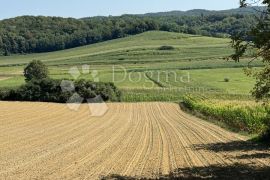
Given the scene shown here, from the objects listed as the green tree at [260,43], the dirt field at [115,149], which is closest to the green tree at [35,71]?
the dirt field at [115,149]

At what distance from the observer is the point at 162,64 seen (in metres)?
140

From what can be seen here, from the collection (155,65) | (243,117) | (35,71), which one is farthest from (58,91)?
(155,65)

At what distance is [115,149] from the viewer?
2892 centimetres

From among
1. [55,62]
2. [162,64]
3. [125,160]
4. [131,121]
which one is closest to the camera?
[125,160]

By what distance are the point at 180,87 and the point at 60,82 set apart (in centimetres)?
2273

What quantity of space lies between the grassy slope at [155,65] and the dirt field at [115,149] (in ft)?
137

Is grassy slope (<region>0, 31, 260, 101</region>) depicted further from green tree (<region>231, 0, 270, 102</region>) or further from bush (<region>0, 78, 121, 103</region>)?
green tree (<region>231, 0, 270, 102</region>)

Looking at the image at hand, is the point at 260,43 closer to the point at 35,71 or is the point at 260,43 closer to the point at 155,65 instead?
the point at 35,71

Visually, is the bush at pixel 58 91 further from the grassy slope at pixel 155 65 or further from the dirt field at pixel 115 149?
the dirt field at pixel 115 149

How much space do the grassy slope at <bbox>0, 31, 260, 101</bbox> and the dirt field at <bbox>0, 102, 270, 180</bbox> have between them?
4177 cm

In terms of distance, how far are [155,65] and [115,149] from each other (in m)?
110

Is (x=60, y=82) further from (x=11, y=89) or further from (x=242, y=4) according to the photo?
(x=242, y=4)

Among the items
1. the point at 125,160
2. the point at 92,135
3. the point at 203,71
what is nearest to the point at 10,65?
the point at 203,71

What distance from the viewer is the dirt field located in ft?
71.7
